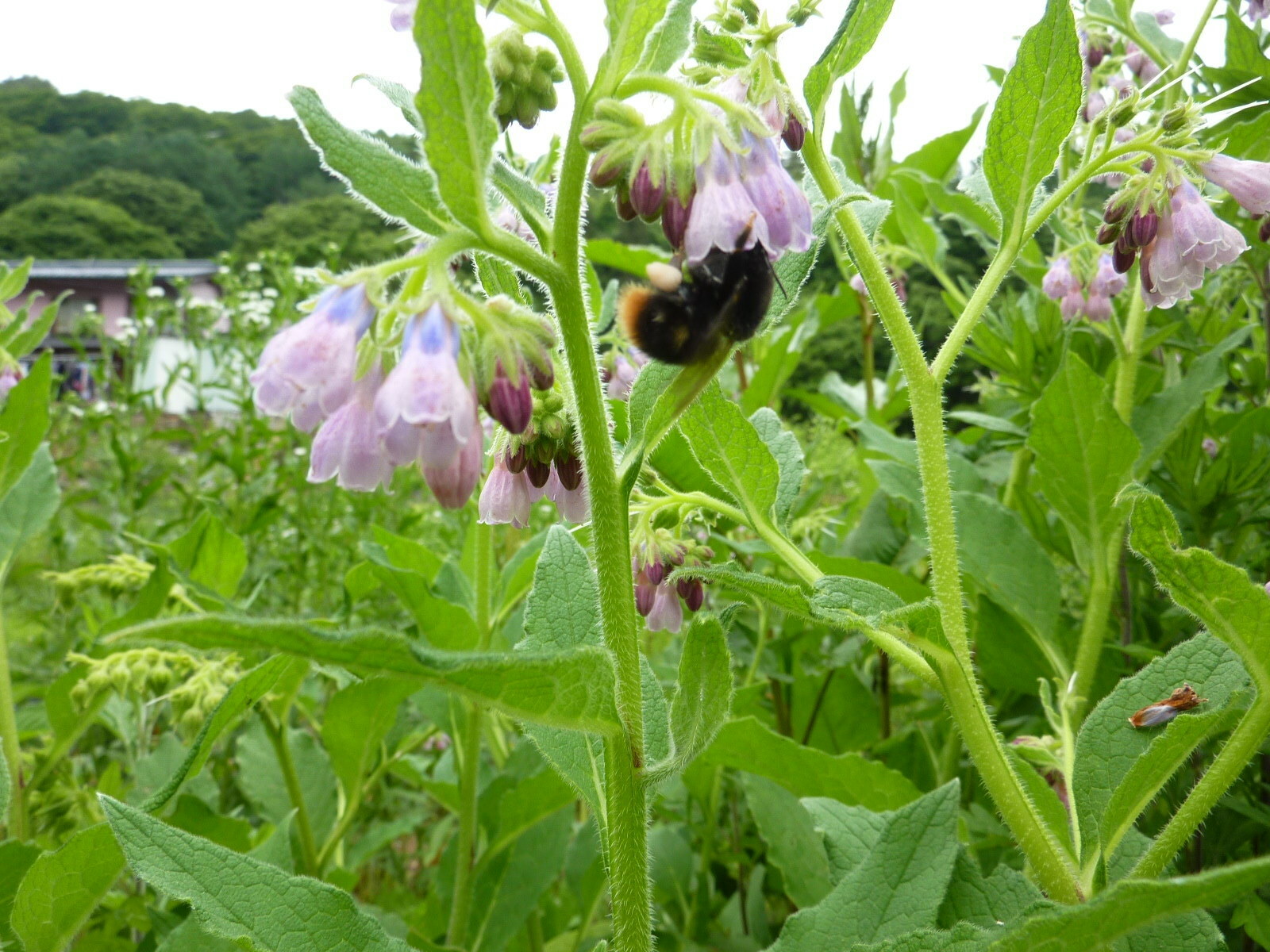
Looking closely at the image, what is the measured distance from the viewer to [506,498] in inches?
52.6

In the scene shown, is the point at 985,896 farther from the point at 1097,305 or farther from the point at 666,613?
the point at 1097,305

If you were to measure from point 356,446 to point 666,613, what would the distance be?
967 millimetres

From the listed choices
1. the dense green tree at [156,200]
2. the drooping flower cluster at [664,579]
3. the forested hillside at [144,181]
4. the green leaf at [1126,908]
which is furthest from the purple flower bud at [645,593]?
the dense green tree at [156,200]

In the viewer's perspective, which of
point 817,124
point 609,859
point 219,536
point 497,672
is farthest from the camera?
point 219,536

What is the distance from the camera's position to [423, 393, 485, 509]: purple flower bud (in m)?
0.98

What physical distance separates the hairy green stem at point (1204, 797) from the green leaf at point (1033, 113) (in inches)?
28.1

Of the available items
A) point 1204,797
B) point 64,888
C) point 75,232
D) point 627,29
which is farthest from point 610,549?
point 75,232

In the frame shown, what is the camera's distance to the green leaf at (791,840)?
69.5 inches

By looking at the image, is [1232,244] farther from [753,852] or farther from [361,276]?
[753,852]

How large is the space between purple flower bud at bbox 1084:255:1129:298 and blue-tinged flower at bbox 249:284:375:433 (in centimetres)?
182

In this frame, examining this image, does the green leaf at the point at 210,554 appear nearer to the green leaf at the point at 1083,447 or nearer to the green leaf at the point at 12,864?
the green leaf at the point at 12,864

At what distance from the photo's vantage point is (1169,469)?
6.87ft

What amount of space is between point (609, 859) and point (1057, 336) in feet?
6.16

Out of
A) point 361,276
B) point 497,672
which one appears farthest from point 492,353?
point 497,672
